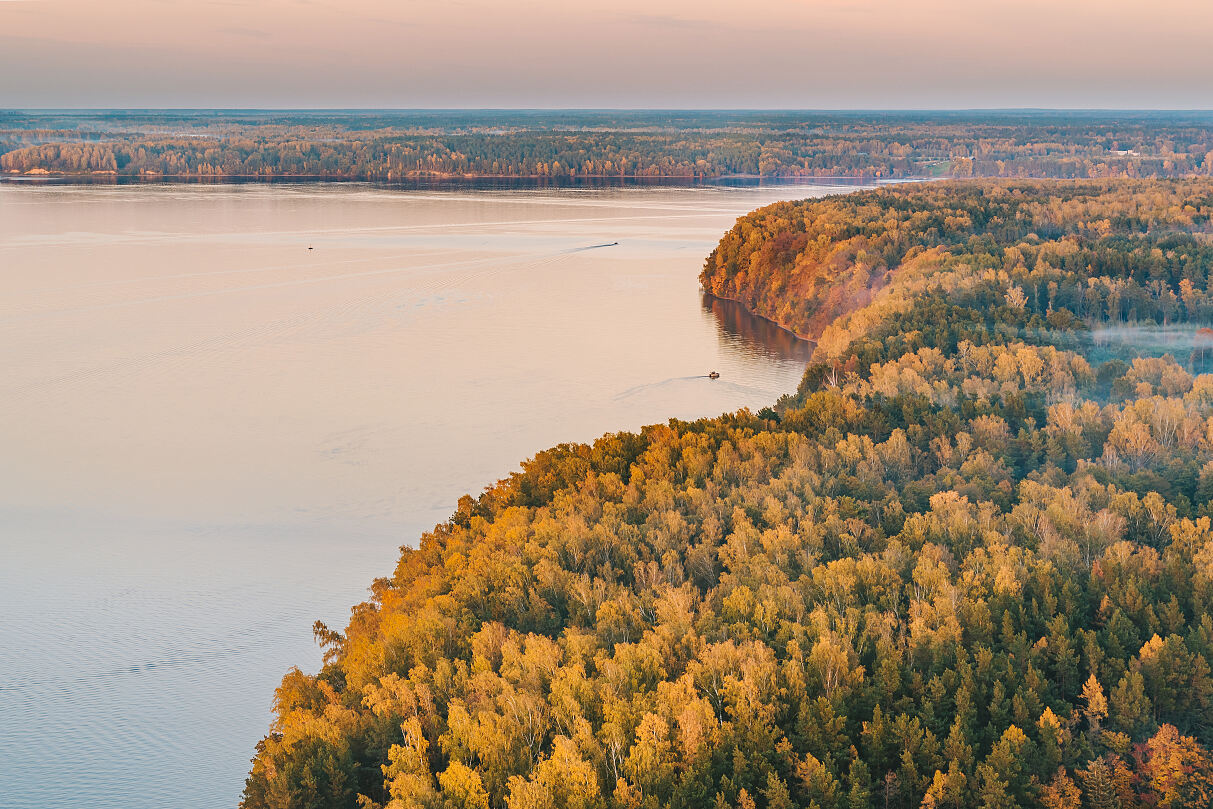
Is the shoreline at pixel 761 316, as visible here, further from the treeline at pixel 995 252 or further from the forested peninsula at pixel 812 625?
the forested peninsula at pixel 812 625

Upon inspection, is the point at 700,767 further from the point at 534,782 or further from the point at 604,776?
the point at 534,782

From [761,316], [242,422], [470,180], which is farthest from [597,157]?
[242,422]

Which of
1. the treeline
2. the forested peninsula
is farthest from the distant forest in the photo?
the forested peninsula

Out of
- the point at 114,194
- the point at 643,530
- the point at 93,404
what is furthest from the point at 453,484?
the point at 114,194

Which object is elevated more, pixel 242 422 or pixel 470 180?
pixel 470 180

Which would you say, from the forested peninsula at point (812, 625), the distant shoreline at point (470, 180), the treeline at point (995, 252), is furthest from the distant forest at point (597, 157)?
the forested peninsula at point (812, 625)

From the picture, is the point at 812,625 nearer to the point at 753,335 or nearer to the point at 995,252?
the point at 753,335
